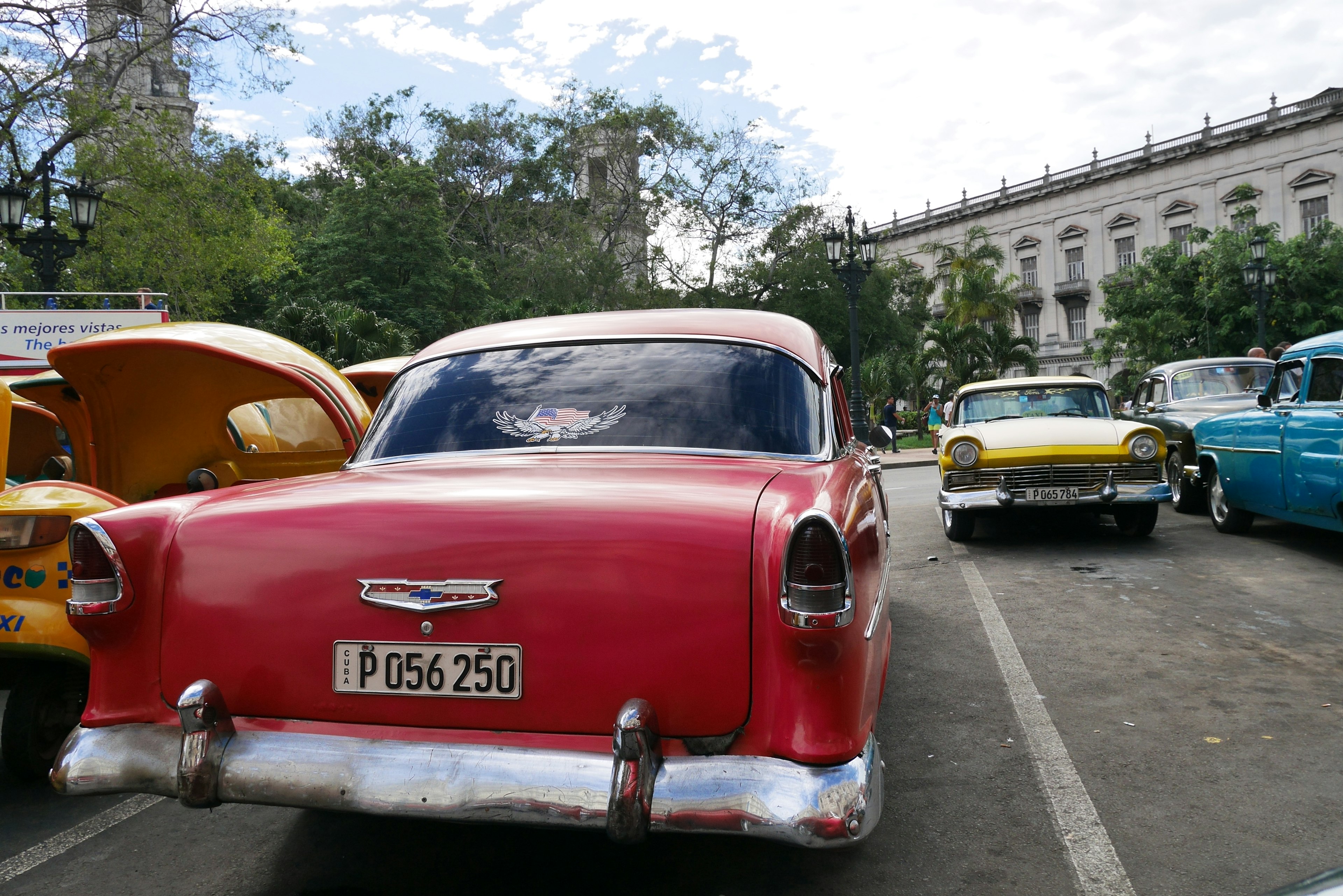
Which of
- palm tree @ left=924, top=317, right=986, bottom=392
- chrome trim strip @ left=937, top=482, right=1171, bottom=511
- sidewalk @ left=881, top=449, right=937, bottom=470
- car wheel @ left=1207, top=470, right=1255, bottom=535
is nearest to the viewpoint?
chrome trim strip @ left=937, top=482, right=1171, bottom=511

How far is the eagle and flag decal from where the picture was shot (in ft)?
10.8

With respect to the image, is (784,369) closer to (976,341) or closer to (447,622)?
(447,622)

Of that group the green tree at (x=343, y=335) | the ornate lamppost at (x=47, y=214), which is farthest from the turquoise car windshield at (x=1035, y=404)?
the green tree at (x=343, y=335)

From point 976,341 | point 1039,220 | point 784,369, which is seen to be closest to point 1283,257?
point 976,341

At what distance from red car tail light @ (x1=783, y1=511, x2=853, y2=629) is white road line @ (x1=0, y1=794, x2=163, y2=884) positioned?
2.22 metres

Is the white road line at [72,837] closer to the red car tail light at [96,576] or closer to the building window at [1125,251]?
the red car tail light at [96,576]

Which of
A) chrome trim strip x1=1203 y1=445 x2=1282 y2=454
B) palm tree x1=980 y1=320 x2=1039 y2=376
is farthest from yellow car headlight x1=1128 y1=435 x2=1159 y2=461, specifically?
palm tree x1=980 y1=320 x2=1039 y2=376

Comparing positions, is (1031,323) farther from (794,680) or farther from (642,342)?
(794,680)

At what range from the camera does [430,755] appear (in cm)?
245

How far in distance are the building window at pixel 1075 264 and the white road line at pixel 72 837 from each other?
6404cm

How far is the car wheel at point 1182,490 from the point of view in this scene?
1105cm

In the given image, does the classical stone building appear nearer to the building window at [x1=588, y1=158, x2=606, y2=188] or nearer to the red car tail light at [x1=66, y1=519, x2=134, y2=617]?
the building window at [x1=588, y1=158, x2=606, y2=188]

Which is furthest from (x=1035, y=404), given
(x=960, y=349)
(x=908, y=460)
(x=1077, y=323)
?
(x=1077, y=323)

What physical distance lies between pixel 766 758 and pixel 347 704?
109 cm
